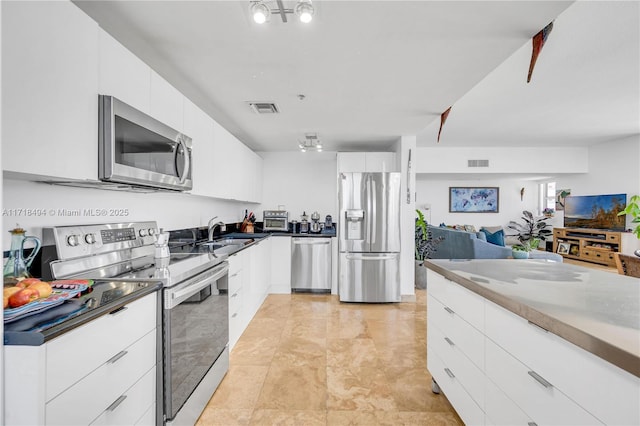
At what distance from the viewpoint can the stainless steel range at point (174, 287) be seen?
143 cm

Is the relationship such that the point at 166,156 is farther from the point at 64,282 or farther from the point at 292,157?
the point at 292,157

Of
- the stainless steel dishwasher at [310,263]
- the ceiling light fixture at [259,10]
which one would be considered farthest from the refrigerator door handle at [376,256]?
the ceiling light fixture at [259,10]

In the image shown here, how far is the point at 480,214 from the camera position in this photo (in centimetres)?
793

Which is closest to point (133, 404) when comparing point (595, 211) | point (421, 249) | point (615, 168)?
point (421, 249)

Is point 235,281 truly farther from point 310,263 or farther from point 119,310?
point 310,263

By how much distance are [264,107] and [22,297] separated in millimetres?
2287

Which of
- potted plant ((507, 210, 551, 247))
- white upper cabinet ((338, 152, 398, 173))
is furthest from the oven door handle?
potted plant ((507, 210, 551, 247))

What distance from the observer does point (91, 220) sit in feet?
5.74

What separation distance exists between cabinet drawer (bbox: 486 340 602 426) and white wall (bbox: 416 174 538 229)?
6.91m

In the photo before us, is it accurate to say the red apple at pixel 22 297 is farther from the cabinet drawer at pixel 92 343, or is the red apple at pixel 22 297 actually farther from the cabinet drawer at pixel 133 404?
the cabinet drawer at pixel 133 404

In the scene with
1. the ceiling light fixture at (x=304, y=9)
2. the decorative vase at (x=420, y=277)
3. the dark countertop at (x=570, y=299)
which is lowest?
the decorative vase at (x=420, y=277)

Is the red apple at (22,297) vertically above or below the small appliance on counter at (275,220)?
below

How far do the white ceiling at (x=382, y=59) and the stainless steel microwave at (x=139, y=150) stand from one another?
0.51 metres

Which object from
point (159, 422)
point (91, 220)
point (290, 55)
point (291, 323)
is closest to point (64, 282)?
point (91, 220)
